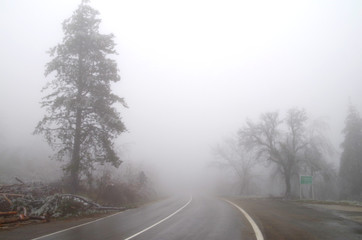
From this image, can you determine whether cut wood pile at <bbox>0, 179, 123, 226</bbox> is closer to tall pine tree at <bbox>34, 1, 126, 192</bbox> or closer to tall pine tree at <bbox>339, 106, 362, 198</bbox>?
tall pine tree at <bbox>34, 1, 126, 192</bbox>

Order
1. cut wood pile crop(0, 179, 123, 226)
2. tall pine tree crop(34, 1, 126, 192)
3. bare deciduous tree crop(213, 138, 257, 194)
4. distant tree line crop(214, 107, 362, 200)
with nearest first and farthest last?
cut wood pile crop(0, 179, 123, 226)
tall pine tree crop(34, 1, 126, 192)
distant tree line crop(214, 107, 362, 200)
bare deciduous tree crop(213, 138, 257, 194)

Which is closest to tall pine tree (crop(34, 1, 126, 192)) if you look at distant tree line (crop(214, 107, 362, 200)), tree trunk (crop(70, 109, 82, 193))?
tree trunk (crop(70, 109, 82, 193))

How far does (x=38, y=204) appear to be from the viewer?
14219 mm

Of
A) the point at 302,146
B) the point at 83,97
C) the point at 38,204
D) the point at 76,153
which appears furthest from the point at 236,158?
the point at 38,204

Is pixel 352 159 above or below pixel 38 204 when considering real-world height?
above

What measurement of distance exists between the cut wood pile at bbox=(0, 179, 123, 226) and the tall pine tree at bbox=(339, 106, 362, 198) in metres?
31.8

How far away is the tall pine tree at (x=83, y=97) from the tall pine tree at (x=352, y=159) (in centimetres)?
3151

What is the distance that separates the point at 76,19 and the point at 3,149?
26.1 m

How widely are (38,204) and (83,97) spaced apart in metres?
6.91

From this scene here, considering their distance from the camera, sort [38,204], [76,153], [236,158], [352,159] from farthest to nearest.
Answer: [236,158] → [352,159] → [76,153] → [38,204]

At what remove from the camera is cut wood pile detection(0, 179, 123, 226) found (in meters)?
12.6

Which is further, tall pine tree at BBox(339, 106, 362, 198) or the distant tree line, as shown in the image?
tall pine tree at BBox(339, 106, 362, 198)

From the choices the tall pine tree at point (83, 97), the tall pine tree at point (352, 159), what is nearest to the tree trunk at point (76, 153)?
the tall pine tree at point (83, 97)

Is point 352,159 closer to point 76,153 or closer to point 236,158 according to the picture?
point 236,158
